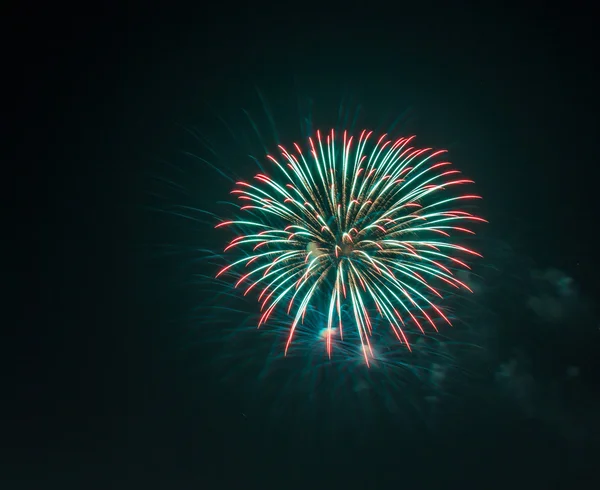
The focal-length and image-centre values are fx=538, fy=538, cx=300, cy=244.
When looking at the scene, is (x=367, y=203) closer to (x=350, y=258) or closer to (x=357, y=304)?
(x=350, y=258)

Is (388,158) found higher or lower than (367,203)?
higher

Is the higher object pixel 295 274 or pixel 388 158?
pixel 388 158

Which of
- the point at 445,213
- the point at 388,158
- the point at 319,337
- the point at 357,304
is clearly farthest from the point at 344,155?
the point at 319,337

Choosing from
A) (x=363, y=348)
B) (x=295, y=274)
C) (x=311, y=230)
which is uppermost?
(x=311, y=230)

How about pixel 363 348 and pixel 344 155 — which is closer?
pixel 344 155

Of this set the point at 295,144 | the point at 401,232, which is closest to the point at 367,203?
the point at 401,232

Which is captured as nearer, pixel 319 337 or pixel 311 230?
pixel 311 230

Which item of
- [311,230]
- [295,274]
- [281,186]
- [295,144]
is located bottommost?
→ [295,274]

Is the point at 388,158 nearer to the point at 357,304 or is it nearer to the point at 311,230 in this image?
the point at 311,230
